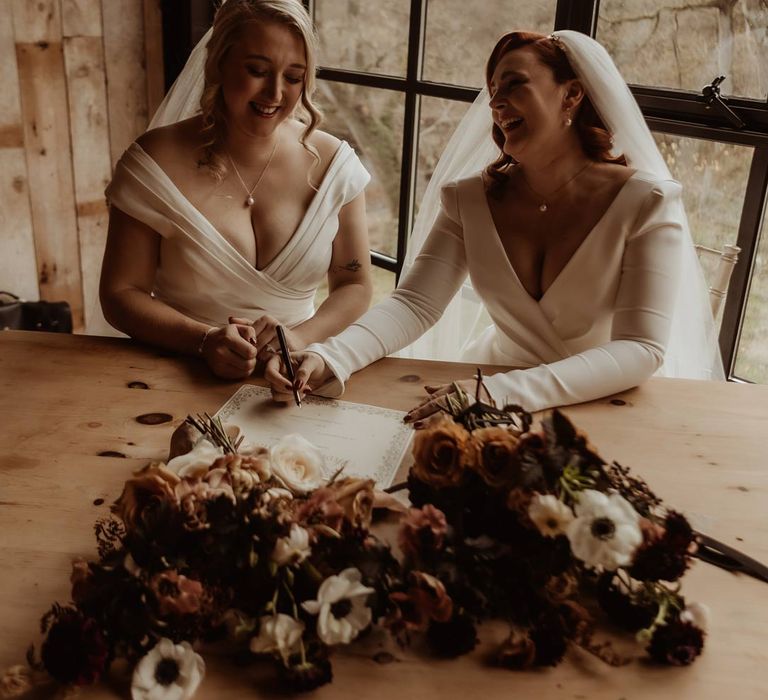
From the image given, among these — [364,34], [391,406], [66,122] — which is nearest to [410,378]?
[391,406]

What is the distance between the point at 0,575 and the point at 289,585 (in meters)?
0.35

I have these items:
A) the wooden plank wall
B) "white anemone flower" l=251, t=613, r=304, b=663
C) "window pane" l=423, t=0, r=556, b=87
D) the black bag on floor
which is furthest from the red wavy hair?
the wooden plank wall

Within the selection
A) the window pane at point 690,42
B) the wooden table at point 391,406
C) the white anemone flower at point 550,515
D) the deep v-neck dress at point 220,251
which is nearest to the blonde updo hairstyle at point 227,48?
the deep v-neck dress at point 220,251

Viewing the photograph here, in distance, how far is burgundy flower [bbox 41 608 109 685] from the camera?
2.51ft

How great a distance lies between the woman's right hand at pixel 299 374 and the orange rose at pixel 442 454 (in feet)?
1.76

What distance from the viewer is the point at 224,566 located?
31.8 inches

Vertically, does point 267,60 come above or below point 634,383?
above

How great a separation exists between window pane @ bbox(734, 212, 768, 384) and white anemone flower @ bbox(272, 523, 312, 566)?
1.64m

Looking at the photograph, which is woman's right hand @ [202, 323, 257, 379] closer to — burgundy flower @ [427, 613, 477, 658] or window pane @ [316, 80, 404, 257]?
burgundy flower @ [427, 613, 477, 658]

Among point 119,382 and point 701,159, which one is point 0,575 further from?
point 701,159

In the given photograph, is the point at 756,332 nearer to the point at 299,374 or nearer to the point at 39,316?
the point at 299,374

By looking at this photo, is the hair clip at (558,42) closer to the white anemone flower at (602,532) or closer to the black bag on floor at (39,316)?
the white anemone flower at (602,532)

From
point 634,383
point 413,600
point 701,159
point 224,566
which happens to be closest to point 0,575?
point 224,566

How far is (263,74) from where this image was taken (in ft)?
5.98
